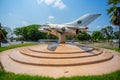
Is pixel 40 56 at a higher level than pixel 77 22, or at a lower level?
lower

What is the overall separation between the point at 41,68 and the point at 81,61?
3945 mm

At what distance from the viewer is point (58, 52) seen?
1589cm

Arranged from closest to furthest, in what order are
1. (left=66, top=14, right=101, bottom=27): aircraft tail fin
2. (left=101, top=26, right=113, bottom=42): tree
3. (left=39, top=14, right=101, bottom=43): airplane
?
(left=39, top=14, right=101, bottom=43): airplane → (left=66, top=14, right=101, bottom=27): aircraft tail fin → (left=101, top=26, right=113, bottom=42): tree

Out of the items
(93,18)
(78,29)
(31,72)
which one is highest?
(93,18)

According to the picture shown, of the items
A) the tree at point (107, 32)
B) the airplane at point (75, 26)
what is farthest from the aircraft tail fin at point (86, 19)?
the tree at point (107, 32)

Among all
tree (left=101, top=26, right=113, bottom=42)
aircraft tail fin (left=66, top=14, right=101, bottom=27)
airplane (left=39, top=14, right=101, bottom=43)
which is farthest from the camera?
tree (left=101, top=26, right=113, bottom=42)

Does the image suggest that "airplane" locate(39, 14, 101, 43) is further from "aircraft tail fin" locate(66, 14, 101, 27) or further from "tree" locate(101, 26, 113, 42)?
"tree" locate(101, 26, 113, 42)

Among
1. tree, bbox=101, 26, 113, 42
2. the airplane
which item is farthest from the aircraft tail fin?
tree, bbox=101, 26, 113, 42

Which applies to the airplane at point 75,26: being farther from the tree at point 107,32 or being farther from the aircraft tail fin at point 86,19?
the tree at point 107,32

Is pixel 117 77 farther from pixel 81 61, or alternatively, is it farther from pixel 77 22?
pixel 77 22

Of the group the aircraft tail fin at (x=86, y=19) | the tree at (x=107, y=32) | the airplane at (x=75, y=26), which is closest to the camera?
the airplane at (x=75, y=26)

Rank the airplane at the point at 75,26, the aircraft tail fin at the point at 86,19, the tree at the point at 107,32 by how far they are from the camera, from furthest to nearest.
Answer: the tree at the point at 107,32
the aircraft tail fin at the point at 86,19
the airplane at the point at 75,26

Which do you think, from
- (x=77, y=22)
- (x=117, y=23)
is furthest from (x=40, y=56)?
(x=117, y=23)

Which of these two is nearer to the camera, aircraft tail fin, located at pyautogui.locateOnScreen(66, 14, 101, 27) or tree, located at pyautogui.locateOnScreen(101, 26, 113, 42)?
aircraft tail fin, located at pyautogui.locateOnScreen(66, 14, 101, 27)
